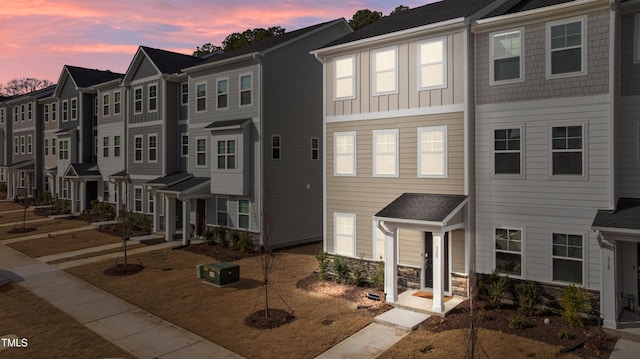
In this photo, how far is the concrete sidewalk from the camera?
37.2 feet

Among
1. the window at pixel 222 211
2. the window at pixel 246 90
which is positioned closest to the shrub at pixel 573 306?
the window at pixel 246 90

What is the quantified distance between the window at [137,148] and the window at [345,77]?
1851cm

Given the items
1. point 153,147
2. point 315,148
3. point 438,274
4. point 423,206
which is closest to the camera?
point 438,274

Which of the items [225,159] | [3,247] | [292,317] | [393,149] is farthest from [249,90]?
[3,247]

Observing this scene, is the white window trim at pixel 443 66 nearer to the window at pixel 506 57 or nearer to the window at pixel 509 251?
the window at pixel 506 57

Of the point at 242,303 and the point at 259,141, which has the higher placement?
the point at 259,141

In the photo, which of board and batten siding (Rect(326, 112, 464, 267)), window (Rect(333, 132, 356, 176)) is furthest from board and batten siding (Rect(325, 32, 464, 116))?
window (Rect(333, 132, 356, 176))

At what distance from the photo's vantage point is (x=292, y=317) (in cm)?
1338

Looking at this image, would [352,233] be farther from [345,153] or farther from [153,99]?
[153,99]

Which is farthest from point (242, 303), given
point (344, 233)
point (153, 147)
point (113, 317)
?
point (153, 147)

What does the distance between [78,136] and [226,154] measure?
70.1 ft

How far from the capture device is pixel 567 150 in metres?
13.0

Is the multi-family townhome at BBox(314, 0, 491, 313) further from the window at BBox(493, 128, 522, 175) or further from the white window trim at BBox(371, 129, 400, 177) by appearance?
the window at BBox(493, 128, 522, 175)

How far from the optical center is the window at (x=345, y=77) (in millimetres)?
17281
